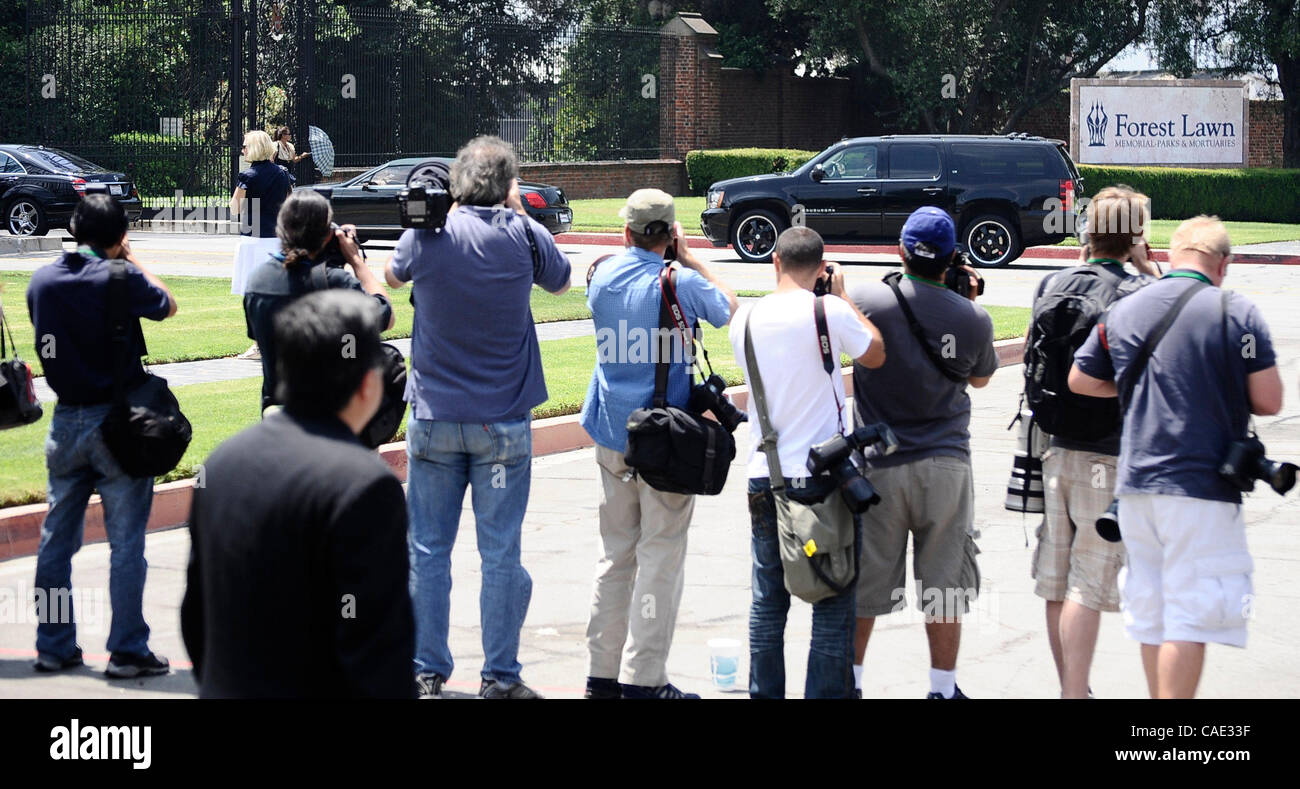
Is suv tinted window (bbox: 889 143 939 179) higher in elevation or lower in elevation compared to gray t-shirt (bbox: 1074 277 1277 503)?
higher

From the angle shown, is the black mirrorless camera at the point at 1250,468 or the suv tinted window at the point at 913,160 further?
the suv tinted window at the point at 913,160

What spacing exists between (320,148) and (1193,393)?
26.5 m

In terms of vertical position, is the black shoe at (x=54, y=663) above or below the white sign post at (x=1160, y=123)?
below

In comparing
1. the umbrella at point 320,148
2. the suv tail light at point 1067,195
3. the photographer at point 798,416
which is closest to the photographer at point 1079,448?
the photographer at point 798,416

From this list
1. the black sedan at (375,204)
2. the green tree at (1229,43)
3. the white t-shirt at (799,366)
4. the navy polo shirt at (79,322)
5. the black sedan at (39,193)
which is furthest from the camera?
the green tree at (1229,43)

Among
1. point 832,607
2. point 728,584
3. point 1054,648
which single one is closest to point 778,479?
point 832,607

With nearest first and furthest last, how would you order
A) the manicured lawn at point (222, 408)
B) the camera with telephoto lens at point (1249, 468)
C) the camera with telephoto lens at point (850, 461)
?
1. the camera with telephoto lens at point (1249, 468)
2. the camera with telephoto lens at point (850, 461)
3. the manicured lawn at point (222, 408)

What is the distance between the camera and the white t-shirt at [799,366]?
5148 millimetres

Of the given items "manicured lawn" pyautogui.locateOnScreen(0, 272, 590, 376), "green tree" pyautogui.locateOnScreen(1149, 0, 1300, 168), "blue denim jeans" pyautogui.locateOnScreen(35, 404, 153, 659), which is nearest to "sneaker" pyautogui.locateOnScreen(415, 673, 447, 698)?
"blue denim jeans" pyautogui.locateOnScreen(35, 404, 153, 659)

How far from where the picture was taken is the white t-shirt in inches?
203

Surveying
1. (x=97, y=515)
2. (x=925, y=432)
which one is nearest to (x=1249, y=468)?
(x=925, y=432)

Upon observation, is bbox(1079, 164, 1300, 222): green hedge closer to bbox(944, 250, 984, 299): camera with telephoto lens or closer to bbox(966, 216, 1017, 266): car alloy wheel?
bbox(966, 216, 1017, 266): car alloy wheel

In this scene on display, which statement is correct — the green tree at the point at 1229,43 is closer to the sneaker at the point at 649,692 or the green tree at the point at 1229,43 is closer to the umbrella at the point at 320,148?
the umbrella at the point at 320,148

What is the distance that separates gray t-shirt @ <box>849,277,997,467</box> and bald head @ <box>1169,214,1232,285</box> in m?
0.73
